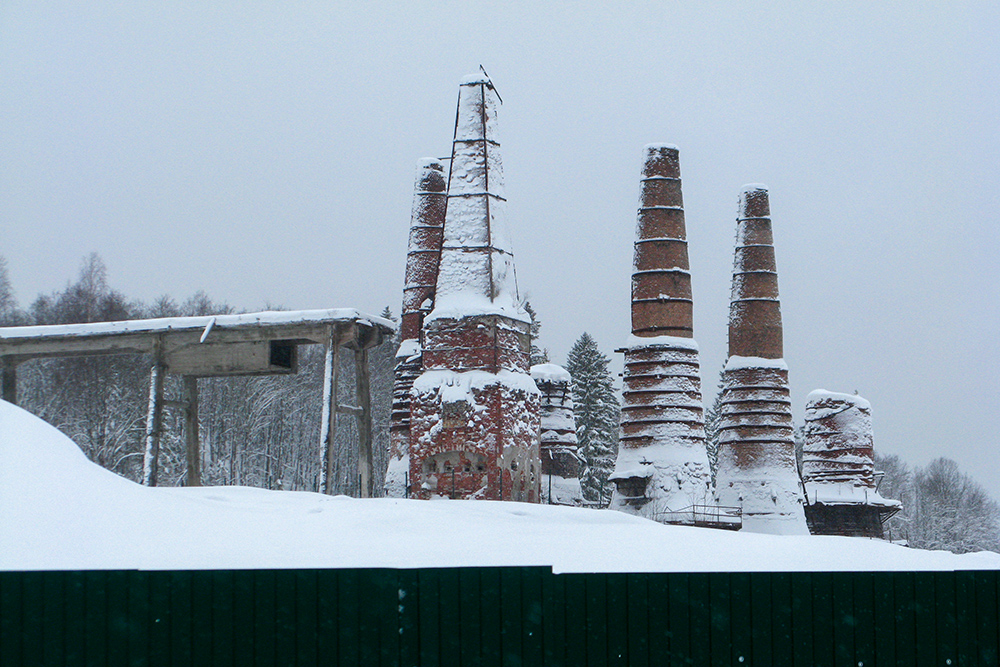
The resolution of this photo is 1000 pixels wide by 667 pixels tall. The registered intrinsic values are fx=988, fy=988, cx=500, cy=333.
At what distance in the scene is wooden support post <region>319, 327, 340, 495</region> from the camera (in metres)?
17.2

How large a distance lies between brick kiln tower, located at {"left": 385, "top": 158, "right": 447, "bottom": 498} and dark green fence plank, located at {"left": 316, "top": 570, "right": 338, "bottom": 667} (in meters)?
18.8

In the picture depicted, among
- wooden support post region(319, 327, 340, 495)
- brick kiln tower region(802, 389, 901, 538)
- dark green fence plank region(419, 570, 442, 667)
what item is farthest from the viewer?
brick kiln tower region(802, 389, 901, 538)

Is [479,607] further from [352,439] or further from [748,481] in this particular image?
[352,439]

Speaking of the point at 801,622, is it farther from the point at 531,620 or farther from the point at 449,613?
the point at 449,613

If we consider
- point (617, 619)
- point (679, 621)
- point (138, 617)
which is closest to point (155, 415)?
point (138, 617)

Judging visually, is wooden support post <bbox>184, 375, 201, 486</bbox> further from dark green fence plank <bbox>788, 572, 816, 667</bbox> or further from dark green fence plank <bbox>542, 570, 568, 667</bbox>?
dark green fence plank <bbox>788, 572, 816, 667</bbox>

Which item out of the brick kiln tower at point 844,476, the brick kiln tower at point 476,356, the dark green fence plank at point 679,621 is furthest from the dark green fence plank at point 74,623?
the brick kiln tower at point 844,476

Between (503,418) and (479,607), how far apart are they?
44.8 ft

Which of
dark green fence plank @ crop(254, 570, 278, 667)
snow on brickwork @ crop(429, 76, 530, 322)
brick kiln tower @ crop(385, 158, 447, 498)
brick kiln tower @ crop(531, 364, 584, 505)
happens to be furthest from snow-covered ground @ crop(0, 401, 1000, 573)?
brick kiln tower @ crop(531, 364, 584, 505)

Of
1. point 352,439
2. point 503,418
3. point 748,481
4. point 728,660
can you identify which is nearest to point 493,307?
point 503,418

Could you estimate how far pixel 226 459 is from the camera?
35.2 metres

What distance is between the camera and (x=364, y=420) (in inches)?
748

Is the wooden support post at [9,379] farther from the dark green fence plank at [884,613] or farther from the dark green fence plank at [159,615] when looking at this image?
the dark green fence plank at [884,613]

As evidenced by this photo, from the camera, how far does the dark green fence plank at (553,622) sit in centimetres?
630
